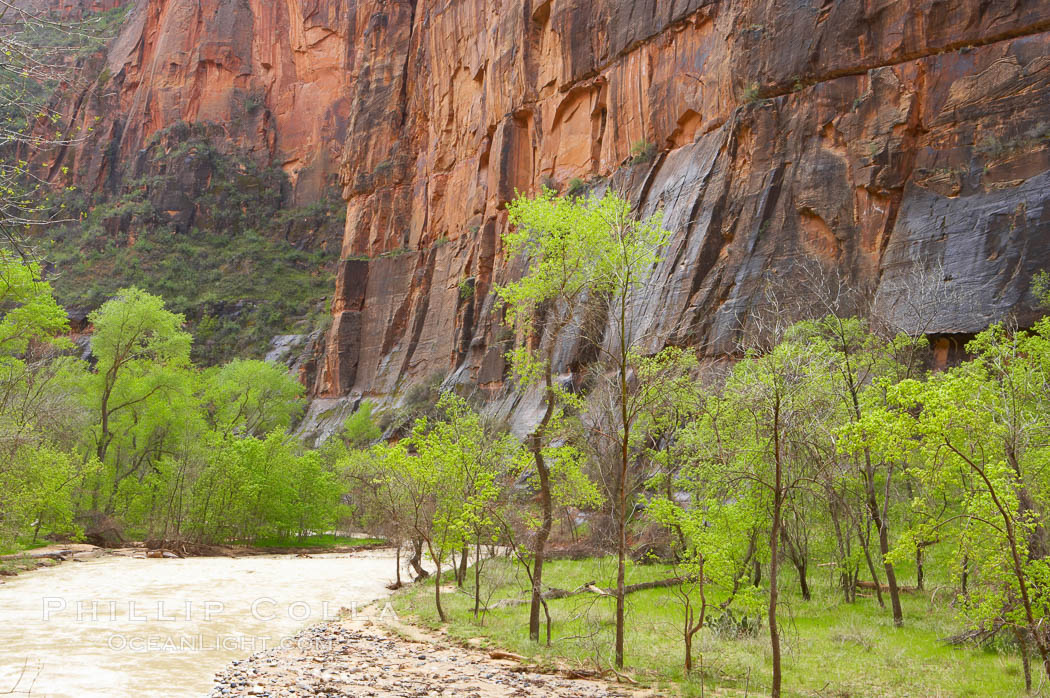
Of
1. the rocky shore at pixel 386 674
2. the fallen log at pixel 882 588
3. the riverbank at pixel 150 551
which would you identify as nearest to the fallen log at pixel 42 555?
the riverbank at pixel 150 551

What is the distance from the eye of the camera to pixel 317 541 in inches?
1560

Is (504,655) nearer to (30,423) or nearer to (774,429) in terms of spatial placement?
(774,429)

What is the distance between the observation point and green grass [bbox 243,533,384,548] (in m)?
37.0

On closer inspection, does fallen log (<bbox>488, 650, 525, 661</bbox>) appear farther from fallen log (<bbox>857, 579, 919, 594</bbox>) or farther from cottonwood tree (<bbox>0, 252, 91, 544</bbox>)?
cottonwood tree (<bbox>0, 252, 91, 544</bbox>)

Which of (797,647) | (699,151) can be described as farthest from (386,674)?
(699,151)

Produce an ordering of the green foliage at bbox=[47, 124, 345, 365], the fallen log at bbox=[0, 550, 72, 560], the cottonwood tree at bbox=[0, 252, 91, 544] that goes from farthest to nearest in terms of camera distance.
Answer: the green foliage at bbox=[47, 124, 345, 365] → the fallen log at bbox=[0, 550, 72, 560] → the cottonwood tree at bbox=[0, 252, 91, 544]

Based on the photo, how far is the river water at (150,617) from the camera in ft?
33.1

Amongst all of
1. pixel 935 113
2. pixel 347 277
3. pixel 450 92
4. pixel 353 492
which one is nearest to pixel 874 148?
pixel 935 113

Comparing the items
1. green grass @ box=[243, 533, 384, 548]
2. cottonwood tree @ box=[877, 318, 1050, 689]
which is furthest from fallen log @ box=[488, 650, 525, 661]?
green grass @ box=[243, 533, 384, 548]

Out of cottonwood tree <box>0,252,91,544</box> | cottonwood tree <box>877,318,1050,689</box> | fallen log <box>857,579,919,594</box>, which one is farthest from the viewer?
cottonwood tree <box>0,252,91,544</box>

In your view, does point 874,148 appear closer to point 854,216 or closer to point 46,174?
point 854,216

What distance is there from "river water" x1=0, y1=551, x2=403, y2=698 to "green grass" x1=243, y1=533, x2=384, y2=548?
27.5 feet

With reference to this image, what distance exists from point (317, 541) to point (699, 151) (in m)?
28.8

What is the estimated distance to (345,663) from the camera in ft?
39.1
